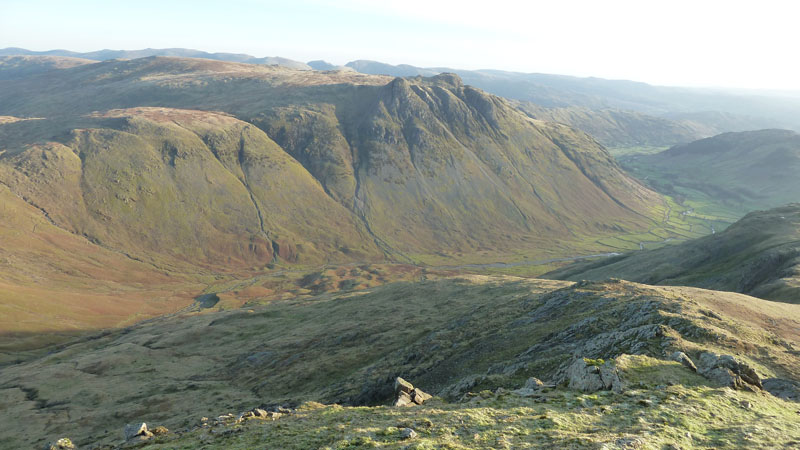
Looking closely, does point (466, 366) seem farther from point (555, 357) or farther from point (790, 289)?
point (790, 289)

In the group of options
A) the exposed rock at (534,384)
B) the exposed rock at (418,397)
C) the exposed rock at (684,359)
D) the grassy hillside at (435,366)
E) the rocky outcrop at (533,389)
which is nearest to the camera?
the grassy hillside at (435,366)

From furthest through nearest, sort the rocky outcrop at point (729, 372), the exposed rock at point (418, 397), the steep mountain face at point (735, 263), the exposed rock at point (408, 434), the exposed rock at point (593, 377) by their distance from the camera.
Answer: the steep mountain face at point (735, 263), the exposed rock at point (418, 397), the rocky outcrop at point (729, 372), the exposed rock at point (593, 377), the exposed rock at point (408, 434)

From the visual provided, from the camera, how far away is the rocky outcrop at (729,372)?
2909cm

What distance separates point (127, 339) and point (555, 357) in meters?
127

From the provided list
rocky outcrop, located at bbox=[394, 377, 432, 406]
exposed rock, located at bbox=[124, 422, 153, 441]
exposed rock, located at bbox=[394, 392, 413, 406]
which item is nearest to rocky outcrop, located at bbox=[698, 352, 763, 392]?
rocky outcrop, located at bbox=[394, 377, 432, 406]

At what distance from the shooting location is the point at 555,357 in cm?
3919

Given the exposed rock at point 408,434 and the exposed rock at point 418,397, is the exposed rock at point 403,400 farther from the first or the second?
the exposed rock at point 408,434

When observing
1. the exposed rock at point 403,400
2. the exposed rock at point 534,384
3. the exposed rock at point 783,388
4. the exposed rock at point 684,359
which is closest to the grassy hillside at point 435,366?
the exposed rock at point 684,359

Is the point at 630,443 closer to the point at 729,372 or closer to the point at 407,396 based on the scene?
the point at 729,372

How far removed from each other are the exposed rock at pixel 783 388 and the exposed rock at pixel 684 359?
4932 mm

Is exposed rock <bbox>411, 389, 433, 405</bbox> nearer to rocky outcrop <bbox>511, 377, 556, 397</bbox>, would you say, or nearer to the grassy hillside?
the grassy hillside

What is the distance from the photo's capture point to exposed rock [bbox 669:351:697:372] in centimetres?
3105

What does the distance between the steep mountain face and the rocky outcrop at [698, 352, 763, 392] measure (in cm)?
4974

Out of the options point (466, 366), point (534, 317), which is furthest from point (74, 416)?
point (534, 317)
